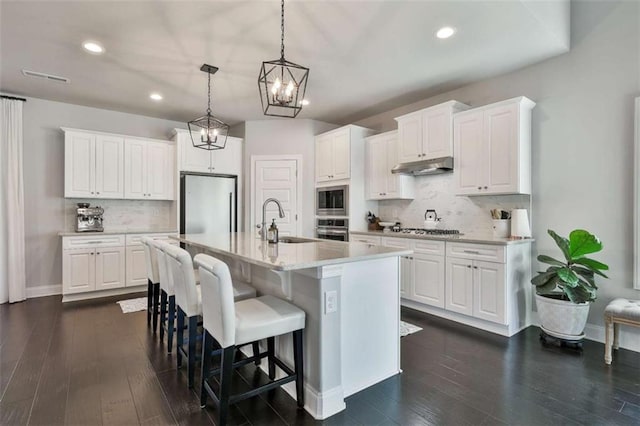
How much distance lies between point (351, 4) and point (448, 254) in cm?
263

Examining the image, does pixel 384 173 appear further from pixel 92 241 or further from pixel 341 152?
pixel 92 241

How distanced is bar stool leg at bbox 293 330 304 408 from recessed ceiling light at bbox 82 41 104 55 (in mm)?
3208

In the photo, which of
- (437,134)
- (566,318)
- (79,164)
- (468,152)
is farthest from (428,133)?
(79,164)

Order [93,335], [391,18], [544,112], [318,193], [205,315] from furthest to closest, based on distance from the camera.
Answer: [318,193]
[544,112]
[93,335]
[391,18]
[205,315]

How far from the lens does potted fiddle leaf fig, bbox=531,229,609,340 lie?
2.82 metres

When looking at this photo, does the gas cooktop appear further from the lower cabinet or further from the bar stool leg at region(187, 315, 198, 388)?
the lower cabinet

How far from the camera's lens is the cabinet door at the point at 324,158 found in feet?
17.4

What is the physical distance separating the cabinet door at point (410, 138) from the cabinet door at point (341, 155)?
32.5 inches

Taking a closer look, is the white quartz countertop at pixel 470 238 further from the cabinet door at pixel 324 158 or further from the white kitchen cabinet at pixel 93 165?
the white kitchen cabinet at pixel 93 165

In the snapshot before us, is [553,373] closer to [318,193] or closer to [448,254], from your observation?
[448,254]

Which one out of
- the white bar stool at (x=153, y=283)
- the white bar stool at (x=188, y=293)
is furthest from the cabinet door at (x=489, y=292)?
the white bar stool at (x=153, y=283)

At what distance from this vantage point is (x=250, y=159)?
5621mm

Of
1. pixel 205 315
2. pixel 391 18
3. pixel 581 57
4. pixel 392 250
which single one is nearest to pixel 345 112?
pixel 391 18

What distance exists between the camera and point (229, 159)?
18.4 feet
